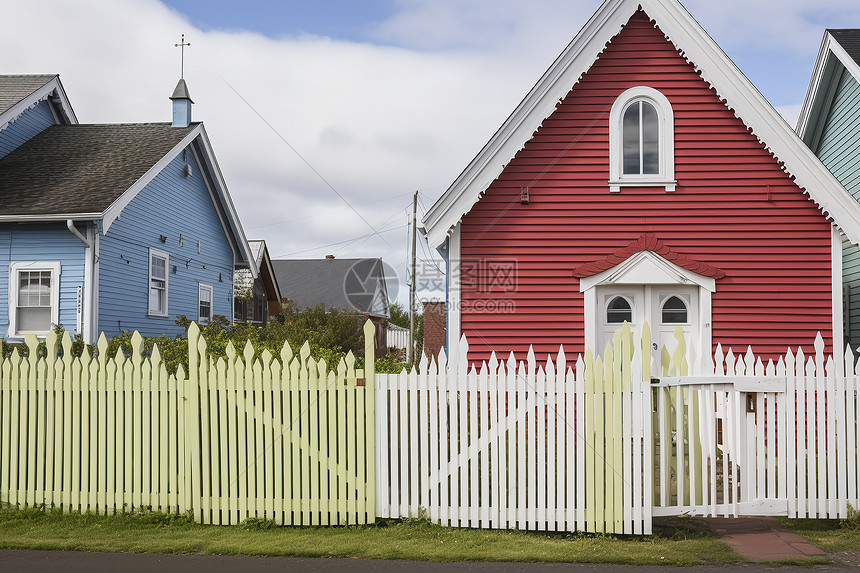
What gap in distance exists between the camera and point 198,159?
21.9m

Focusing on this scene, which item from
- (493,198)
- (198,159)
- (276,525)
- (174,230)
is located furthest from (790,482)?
(198,159)

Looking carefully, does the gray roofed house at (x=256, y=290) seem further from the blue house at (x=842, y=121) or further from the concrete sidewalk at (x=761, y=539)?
the concrete sidewalk at (x=761, y=539)

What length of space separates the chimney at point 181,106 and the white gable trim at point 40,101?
284cm

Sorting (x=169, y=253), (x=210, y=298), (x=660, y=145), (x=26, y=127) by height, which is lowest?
(x=210, y=298)

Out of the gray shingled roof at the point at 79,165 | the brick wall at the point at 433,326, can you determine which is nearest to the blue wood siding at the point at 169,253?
the gray shingled roof at the point at 79,165

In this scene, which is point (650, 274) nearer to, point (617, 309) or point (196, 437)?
point (617, 309)

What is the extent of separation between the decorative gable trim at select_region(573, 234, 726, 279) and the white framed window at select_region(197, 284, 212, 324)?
13771 mm

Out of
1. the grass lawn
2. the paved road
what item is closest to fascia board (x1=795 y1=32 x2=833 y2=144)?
the grass lawn

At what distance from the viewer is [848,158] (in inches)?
667

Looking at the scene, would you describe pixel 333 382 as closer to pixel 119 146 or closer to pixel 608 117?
pixel 608 117

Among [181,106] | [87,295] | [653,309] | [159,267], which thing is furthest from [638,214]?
[181,106]

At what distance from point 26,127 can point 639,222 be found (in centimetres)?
1603

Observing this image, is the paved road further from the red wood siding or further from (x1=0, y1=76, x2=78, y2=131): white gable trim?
(x1=0, y1=76, x2=78, y2=131): white gable trim

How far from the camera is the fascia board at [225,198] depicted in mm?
21656
